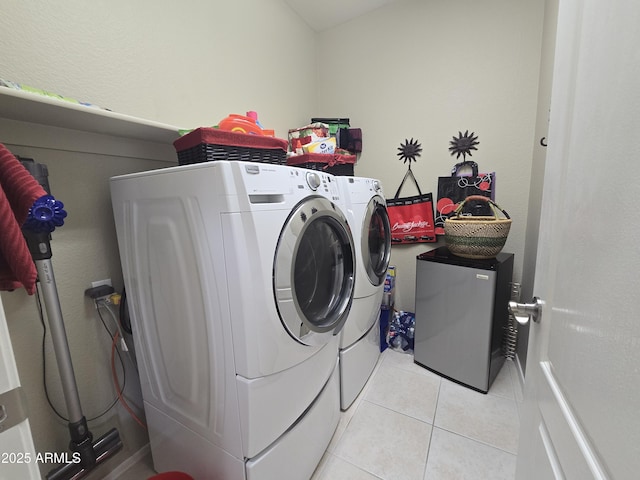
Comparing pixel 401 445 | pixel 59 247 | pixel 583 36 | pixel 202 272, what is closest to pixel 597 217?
pixel 583 36

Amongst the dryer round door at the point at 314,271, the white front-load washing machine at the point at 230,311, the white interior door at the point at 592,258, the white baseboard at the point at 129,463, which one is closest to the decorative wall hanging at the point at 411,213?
the dryer round door at the point at 314,271

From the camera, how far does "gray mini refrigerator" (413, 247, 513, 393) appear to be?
155 centimetres

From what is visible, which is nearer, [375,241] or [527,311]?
[527,311]

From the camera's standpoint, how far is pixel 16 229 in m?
0.57

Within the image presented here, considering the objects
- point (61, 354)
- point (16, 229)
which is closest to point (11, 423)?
point (16, 229)

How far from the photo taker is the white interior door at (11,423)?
379 mm

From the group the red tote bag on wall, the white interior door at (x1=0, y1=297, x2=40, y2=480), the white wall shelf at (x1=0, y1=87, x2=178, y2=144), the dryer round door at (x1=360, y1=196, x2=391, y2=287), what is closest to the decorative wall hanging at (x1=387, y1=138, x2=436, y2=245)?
the red tote bag on wall

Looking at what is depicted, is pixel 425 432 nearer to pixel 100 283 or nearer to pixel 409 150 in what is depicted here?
pixel 100 283

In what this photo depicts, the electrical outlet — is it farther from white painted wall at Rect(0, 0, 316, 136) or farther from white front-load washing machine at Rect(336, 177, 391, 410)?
white front-load washing machine at Rect(336, 177, 391, 410)

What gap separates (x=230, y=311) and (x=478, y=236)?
1.48 meters

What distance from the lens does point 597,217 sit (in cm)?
39

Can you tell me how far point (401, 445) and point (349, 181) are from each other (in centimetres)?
136

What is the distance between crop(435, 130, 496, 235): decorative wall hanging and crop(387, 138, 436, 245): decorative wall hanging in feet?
0.27

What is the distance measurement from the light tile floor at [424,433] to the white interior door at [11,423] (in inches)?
43.4
